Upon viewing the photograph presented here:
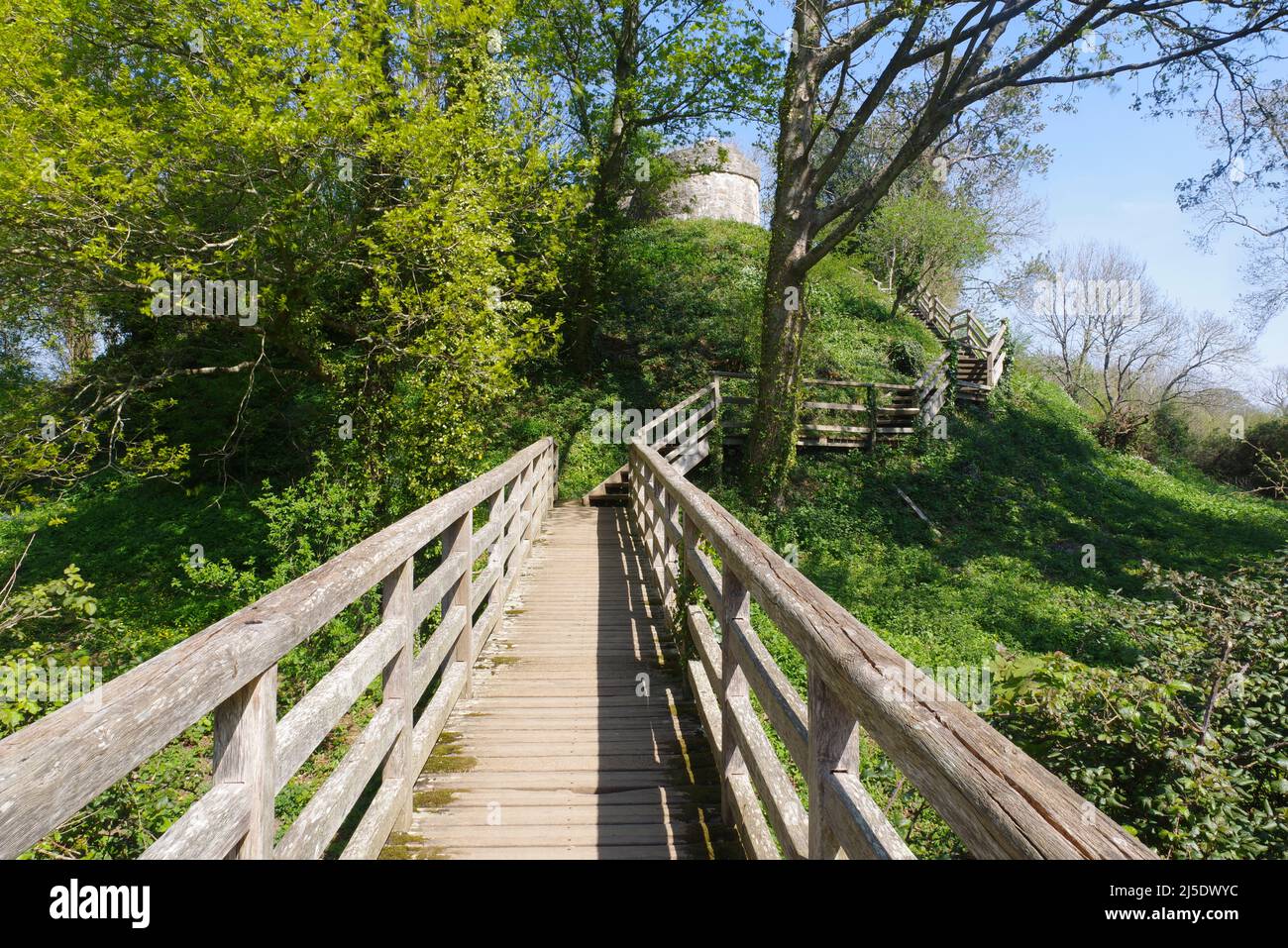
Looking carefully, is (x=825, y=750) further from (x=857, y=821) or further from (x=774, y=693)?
(x=774, y=693)

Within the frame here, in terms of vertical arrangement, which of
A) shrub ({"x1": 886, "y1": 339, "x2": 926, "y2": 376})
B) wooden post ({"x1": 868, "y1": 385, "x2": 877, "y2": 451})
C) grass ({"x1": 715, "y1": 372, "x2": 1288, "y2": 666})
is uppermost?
shrub ({"x1": 886, "y1": 339, "x2": 926, "y2": 376})

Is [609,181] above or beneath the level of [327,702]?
above

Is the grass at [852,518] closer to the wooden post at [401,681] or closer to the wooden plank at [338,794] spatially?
the wooden post at [401,681]

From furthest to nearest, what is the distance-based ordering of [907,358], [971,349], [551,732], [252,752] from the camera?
[971,349], [907,358], [551,732], [252,752]

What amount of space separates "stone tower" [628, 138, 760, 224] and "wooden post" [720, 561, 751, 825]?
27.8 meters

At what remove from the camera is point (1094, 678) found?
3.98 m

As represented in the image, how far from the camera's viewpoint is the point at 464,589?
435cm

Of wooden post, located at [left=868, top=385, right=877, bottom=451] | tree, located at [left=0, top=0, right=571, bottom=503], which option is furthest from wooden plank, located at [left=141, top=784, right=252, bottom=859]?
wooden post, located at [left=868, top=385, right=877, bottom=451]

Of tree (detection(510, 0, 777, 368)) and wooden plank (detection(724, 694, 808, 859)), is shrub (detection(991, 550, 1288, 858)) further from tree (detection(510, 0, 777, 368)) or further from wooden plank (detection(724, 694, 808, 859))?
tree (detection(510, 0, 777, 368))

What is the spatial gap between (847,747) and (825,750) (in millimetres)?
66

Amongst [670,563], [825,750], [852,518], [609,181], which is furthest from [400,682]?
[609,181]

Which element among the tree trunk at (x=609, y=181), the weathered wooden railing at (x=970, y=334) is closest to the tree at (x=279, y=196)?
the tree trunk at (x=609, y=181)

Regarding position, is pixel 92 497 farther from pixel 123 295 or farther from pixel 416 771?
pixel 416 771

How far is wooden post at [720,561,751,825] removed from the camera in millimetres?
3160
